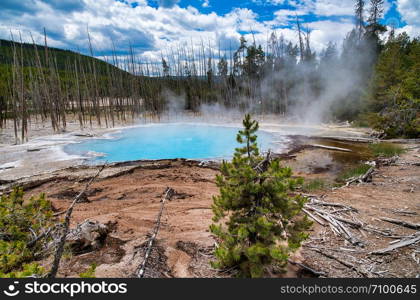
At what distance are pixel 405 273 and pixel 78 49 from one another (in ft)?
93.9

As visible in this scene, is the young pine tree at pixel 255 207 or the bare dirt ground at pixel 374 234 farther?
the bare dirt ground at pixel 374 234

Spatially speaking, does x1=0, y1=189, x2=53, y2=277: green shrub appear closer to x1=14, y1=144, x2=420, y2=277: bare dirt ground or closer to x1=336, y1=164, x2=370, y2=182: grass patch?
x1=14, y1=144, x2=420, y2=277: bare dirt ground

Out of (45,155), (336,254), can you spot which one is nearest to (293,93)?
(45,155)

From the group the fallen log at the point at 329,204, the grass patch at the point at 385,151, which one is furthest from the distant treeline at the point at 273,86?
the fallen log at the point at 329,204

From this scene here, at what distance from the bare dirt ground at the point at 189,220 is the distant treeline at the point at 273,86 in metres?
9.30

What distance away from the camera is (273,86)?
35.0m

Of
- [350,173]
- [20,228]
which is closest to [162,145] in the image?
[350,173]

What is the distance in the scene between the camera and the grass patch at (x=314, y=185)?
704 centimetres

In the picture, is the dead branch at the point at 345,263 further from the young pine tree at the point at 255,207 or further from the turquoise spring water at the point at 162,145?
the turquoise spring water at the point at 162,145

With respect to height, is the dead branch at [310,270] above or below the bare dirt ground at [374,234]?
above

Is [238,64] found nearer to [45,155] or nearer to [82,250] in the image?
[45,155]

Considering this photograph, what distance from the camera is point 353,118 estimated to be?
75.3 feet

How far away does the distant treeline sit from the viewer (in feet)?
52.6

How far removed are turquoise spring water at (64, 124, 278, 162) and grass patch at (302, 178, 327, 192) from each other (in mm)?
4763
